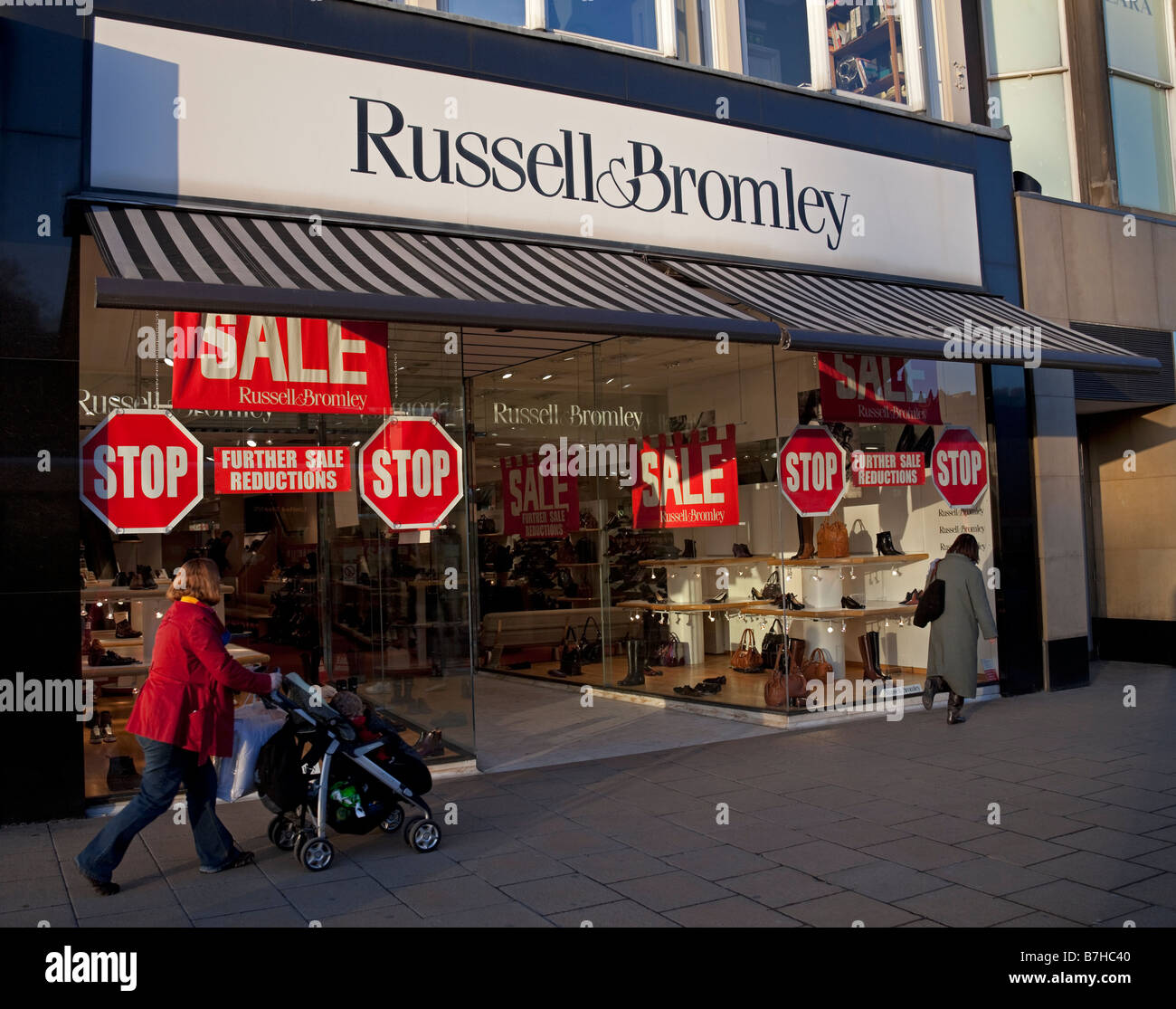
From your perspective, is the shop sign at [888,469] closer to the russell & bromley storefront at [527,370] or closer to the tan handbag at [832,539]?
the russell & bromley storefront at [527,370]

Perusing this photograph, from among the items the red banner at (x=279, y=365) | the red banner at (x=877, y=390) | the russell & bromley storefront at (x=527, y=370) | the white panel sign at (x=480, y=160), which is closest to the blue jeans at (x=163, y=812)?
the russell & bromley storefront at (x=527, y=370)

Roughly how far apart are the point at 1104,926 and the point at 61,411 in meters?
6.59

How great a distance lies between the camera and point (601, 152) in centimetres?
916

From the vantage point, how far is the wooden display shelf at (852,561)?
A: 10680mm

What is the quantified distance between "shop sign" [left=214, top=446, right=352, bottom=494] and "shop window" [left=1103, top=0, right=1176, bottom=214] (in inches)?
415

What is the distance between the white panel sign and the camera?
733cm

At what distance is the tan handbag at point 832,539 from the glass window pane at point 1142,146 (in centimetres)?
615

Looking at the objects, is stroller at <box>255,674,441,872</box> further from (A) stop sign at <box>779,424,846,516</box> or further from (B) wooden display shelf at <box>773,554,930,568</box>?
(A) stop sign at <box>779,424,846,516</box>

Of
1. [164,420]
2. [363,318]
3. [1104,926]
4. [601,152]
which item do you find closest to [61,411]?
[164,420]

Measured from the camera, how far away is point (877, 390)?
412 inches

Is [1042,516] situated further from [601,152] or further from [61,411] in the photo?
[61,411]

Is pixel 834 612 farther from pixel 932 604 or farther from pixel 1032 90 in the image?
pixel 1032 90

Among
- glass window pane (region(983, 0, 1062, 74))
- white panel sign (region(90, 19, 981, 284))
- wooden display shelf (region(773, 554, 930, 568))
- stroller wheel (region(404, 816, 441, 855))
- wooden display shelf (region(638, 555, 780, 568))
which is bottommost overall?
stroller wheel (region(404, 816, 441, 855))

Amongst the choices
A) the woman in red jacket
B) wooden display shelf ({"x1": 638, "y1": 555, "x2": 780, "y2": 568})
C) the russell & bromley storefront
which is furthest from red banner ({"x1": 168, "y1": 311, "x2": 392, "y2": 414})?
wooden display shelf ({"x1": 638, "y1": 555, "x2": 780, "y2": 568})
